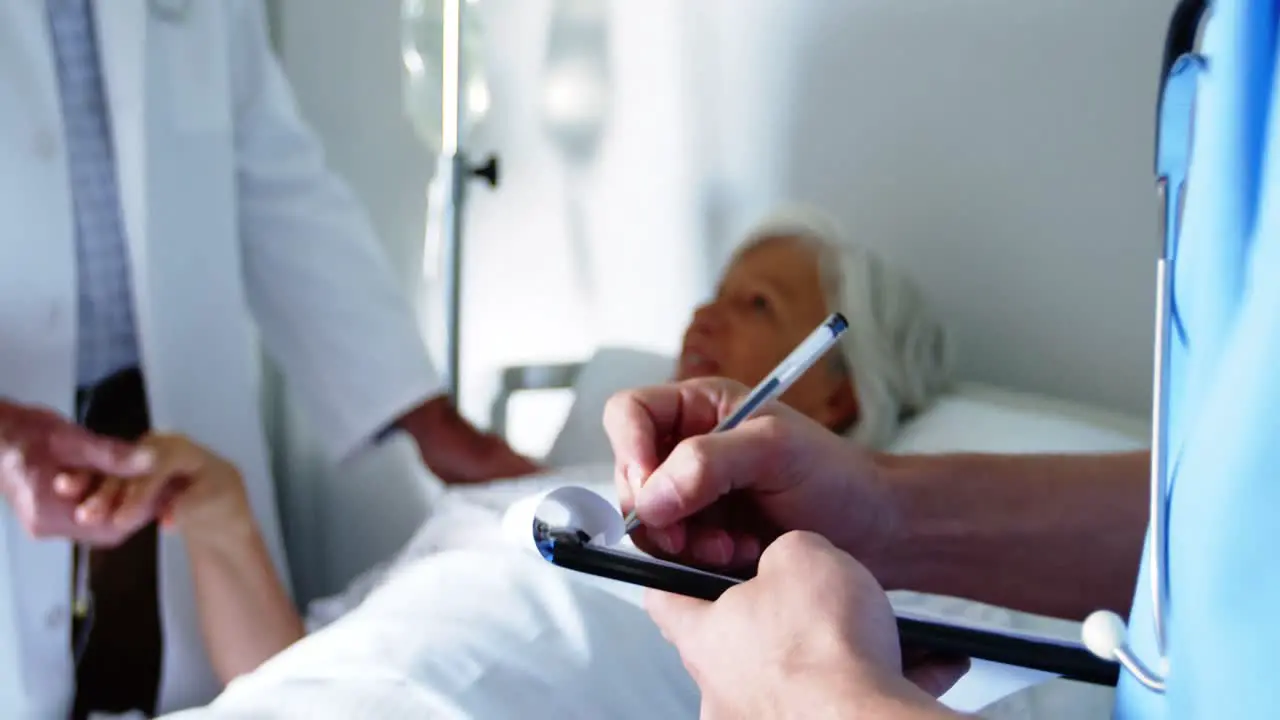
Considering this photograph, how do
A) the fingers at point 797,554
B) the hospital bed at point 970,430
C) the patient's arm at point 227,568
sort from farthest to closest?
1. the patient's arm at point 227,568
2. the hospital bed at point 970,430
3. the fingers at point 797,554

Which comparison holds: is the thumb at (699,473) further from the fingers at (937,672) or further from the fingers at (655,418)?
the fingers at (937,672)

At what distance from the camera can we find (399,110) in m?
1.89

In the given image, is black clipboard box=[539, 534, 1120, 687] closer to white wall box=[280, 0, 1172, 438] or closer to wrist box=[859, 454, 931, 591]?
wrist box=[859, 454, 931, 591]

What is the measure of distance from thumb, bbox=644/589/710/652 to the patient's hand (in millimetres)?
665

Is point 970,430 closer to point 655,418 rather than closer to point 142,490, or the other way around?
point 655,418

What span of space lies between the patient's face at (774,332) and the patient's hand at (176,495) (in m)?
0.56

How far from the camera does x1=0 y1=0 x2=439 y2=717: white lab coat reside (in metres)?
1.05

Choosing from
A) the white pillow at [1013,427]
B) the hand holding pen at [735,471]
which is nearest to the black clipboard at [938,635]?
the hand holding pen at [735,471]

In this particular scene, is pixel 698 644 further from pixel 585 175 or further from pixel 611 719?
pixel 585 175

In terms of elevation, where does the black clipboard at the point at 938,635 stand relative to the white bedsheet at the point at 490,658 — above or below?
above

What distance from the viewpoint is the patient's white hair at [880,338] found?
3.97 feet

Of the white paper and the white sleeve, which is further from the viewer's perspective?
the white sleeve

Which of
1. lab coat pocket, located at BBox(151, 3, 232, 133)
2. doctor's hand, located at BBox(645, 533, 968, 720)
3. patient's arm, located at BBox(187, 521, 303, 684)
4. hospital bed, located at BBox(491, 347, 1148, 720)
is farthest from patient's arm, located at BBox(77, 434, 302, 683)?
doctor's hand, located at BBox(645, 533, 968, 720)

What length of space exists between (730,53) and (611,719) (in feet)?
3.36
